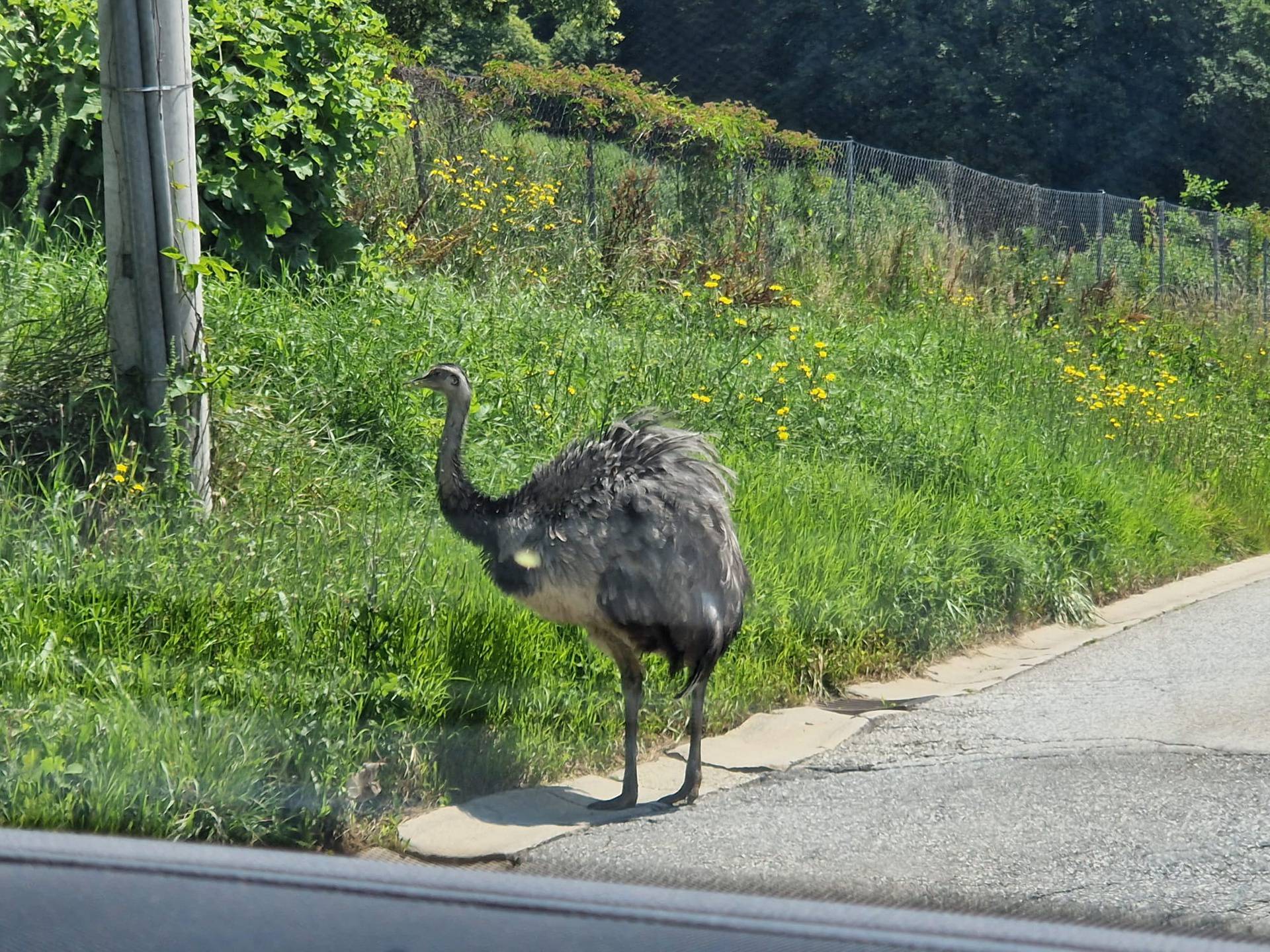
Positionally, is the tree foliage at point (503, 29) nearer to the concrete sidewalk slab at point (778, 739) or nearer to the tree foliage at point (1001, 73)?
the tree foliage at point (1001, 73)

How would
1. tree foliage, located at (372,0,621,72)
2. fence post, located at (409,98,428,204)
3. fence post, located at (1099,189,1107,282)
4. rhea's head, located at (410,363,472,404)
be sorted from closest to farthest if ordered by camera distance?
rhea's head, located at (410,363,472,404) < fence post, located at (409,98,428,204) < fence post, located at (1099,189,1107,282) < tree foliage, located at (372,0,621,72)

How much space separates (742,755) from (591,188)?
323 inches

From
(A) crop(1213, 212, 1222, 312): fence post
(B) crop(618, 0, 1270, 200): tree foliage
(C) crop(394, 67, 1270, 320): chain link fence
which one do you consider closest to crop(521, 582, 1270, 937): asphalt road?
(C) crop(394, 67, 1270, 320): chain link fence

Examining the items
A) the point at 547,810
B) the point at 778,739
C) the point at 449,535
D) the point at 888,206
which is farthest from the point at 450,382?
the point at 888,206

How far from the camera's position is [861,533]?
7.32 metres

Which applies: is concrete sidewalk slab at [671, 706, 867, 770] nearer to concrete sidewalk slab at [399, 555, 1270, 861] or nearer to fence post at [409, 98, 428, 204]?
concrete sidewalk slab at [399, 555, 1270, 861]

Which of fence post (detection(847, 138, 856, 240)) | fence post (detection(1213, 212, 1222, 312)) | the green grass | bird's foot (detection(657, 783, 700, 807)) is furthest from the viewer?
fence post (detection(1213, 212, 1222, 312))

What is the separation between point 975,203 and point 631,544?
14.7m

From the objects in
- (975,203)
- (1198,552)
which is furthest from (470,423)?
(975,203)

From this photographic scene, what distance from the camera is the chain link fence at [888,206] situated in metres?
12.8

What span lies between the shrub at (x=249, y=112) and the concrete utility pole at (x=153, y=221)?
1.43 m

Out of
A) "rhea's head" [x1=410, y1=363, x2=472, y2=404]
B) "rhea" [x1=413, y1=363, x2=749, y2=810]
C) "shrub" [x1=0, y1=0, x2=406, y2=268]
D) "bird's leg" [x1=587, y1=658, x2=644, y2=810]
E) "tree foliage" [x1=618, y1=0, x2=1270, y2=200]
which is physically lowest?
Answer: "bird's leg" [x1=587, y1=658, x2=644, y2=810]

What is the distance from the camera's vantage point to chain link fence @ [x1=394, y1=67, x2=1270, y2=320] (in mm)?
12828

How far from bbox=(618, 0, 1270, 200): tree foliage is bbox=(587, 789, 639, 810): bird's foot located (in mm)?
22054
